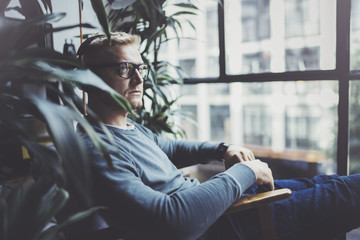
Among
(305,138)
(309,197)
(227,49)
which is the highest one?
(227,49)

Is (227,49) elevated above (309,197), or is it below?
above

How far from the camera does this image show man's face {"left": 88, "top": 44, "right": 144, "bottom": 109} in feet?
3.75

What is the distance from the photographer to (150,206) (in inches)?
32.3

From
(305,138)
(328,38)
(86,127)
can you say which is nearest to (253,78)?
(328,38)

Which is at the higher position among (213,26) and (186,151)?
(213,26)

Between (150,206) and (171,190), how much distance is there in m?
0.30

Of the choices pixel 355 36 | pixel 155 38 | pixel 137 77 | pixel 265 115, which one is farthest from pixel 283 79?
pixel 265 115

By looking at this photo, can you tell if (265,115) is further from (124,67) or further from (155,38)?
(124,67)

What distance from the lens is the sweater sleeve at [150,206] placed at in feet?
2.67

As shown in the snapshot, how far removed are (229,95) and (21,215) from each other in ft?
32.4

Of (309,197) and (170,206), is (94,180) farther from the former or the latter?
(309,197)

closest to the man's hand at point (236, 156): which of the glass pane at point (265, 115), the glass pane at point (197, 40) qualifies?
the glass pane at point (197, 40)

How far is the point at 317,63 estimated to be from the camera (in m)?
1.79

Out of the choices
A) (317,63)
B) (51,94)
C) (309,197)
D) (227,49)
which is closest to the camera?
(309,197)
